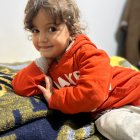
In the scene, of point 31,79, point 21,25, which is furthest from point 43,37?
point 21,25

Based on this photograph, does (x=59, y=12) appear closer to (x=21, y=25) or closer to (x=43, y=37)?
(x=43, y=37)

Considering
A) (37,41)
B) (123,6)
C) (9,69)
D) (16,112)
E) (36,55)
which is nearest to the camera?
(16,112)

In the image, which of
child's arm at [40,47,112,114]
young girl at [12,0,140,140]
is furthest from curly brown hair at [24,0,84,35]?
child's arm at [40,47,112,114]

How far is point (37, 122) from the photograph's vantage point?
77cm

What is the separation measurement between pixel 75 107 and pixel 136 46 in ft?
3.77

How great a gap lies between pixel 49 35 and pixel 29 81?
0.54ft

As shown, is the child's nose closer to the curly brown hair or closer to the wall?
the curly brown hair

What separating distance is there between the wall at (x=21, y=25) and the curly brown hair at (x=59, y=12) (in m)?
0.22

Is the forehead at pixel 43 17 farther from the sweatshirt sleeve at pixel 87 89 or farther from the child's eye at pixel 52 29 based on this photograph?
the sweatshirt sleeve at pixel 87 89

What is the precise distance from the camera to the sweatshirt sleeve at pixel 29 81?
0.90 meters

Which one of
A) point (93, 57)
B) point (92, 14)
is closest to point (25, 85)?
point (93, 57)

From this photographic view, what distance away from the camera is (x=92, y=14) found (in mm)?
1655

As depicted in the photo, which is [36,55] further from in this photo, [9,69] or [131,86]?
[131,86]

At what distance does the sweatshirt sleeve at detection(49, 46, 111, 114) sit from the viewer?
759 millimetres
